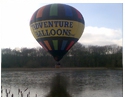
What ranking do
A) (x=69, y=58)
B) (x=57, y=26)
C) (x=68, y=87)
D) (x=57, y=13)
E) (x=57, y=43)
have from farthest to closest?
(x=69, y=58), (x=68, y=87), (x=57, y=43), (x=57, y=13), (x=57, y=26)

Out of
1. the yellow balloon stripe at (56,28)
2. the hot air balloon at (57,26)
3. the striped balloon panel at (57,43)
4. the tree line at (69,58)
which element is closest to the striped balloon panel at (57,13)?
the hot air balloon at (57,26)

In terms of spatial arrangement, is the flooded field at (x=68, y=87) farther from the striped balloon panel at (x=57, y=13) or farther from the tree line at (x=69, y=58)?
the tree line at (x=69, y=58)

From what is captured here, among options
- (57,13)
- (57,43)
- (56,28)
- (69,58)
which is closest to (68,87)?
(57,43)

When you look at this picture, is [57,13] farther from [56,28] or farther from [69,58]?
[69,58]

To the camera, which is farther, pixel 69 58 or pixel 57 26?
pixel 69 58

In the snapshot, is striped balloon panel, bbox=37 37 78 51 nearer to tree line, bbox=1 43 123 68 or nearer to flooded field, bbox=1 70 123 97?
flooded field, bbox=1 70 123 97

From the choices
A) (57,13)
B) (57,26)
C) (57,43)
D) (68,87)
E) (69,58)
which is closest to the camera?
(57,26)
